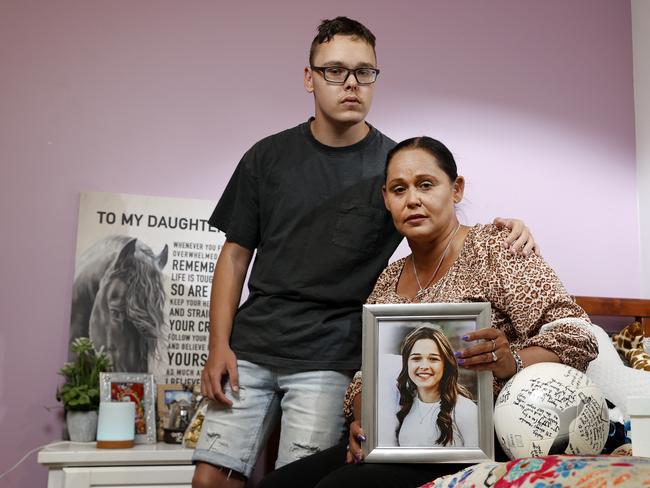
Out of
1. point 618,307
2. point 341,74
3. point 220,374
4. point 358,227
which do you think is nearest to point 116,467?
point 220,374

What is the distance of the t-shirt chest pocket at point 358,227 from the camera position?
1893mm

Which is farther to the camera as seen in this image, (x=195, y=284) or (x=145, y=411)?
(x=195, y=284)

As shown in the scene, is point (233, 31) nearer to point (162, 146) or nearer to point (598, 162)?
point (162, 146)

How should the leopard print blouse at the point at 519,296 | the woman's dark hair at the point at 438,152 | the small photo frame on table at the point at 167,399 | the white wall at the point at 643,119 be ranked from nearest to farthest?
the leopard print blouse at the point at 519,296 → the woman's dark hair at the point at 438,152 → the small photo frame on table at the point at 167,399 → the white wall at the point at 643,119

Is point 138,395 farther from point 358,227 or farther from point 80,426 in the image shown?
point 358,227

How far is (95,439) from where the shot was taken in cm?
236

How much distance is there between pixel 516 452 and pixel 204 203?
156 centimetres

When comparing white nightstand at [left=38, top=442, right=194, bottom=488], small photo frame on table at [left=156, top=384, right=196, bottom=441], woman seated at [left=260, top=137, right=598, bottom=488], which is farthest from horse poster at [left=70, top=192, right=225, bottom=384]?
woman seated at [left=260, top=137, right=598, bottom=488]

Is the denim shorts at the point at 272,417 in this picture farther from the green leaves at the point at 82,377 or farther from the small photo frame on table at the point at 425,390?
the green leaves at the point at 82,377

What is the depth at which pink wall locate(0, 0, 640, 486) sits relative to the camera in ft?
8.13

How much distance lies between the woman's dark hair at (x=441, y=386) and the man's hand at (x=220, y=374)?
0.54m

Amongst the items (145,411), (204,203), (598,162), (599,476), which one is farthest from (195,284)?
(599,476)

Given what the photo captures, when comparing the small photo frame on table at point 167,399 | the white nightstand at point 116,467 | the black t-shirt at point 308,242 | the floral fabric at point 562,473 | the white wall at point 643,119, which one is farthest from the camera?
the white wall at point 643,119

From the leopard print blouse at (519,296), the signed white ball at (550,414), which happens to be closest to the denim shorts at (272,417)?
the leopard print blouse at (519,296)
